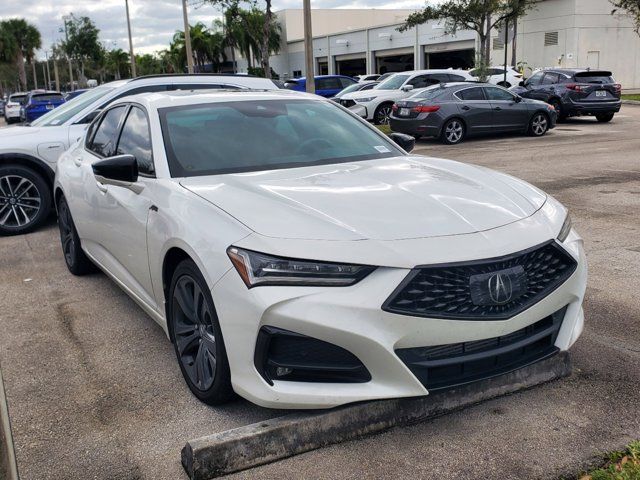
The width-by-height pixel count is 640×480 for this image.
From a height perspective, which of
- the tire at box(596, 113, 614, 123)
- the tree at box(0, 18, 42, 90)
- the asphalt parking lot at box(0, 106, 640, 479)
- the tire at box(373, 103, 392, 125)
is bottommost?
the asphalt parking lot at box(0, 106, 640, 479)

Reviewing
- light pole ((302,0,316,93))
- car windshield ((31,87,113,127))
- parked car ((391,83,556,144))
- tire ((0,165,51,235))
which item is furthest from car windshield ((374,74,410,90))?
tire ((0,165,51,235))

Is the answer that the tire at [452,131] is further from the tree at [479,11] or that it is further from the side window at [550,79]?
the tree at [479,11]

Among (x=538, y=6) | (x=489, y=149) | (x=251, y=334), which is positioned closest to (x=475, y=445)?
(x=251, y=334)

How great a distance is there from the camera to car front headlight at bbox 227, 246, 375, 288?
2.79m

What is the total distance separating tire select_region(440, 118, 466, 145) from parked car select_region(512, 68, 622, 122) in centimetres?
550

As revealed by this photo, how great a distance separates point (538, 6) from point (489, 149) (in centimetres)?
3081

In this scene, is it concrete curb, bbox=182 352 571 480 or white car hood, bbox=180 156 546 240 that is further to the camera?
white car hood, bbox=180 156 546 240

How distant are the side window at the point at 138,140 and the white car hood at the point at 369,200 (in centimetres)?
49

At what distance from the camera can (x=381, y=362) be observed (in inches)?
109

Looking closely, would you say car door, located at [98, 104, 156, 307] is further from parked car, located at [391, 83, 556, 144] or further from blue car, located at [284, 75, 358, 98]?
blue car, located at [284, 75, 358, 98]

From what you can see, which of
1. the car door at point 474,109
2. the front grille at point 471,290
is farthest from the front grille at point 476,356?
the car door at point 474,109

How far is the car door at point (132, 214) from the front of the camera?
396 cm

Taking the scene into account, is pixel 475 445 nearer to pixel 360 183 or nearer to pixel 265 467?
pixel 265 467

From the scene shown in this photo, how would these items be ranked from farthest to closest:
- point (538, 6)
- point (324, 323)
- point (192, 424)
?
point (538, 6) < point (192, 424) < point (324, 323)
